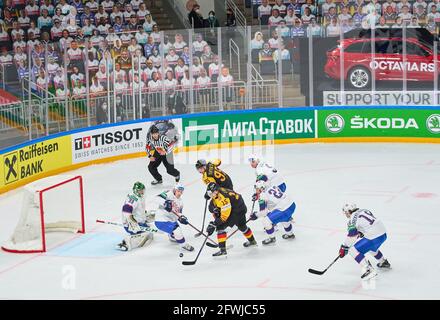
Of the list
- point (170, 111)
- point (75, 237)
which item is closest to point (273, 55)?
point (170, 111)

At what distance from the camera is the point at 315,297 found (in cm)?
1248

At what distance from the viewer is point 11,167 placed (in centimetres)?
1891

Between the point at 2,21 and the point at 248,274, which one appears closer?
the point at 248,274

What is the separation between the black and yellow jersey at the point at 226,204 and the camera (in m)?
14.0

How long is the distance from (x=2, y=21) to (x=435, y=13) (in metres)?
11.4

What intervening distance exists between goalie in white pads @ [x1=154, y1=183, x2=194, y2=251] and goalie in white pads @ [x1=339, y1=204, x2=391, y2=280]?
2.74 meters

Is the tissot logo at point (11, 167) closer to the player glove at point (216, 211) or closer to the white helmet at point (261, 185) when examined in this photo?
the white helmet at point (261, 185)

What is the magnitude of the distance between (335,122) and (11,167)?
864 cm

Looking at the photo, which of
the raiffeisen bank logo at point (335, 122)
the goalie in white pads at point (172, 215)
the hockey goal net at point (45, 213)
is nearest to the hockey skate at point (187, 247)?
the goalie in white pads at point (172, 215)

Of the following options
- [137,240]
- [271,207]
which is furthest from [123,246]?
[271,207]

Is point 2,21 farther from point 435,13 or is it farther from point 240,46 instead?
point 435,13

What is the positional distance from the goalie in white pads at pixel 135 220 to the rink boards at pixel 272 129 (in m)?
6.83

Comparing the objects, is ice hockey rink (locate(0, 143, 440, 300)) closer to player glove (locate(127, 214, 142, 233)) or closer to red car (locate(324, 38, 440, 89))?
player glove (locate(127, 214, 142, 233))

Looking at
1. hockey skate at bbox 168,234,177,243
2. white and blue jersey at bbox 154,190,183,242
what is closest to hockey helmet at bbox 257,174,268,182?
white and blue jersey at bbox 154,190,183,242
